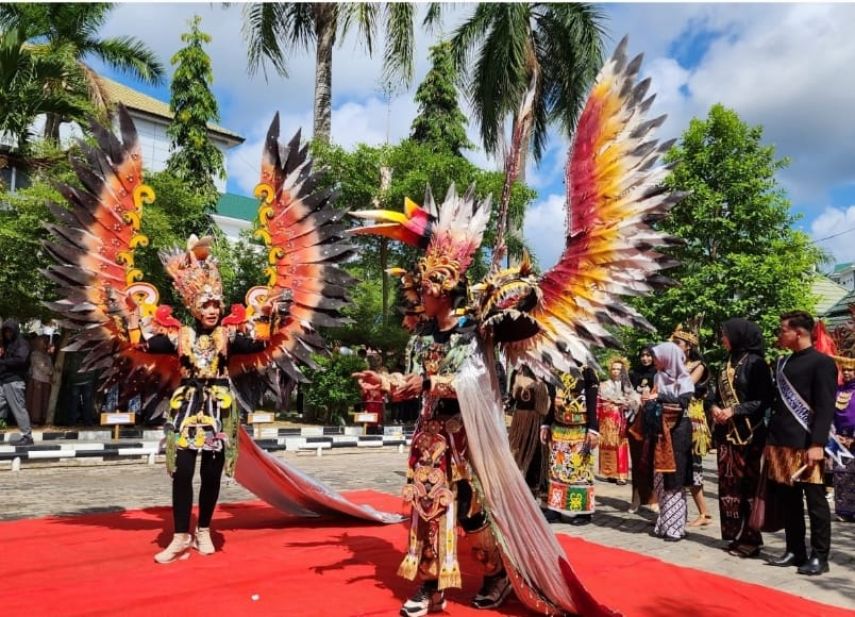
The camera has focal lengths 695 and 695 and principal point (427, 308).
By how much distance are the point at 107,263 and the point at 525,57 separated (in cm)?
1438

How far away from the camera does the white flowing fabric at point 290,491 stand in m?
5.68

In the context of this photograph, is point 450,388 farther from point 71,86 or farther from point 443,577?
point 71,86

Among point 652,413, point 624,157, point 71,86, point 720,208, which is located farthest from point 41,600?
point 720,208

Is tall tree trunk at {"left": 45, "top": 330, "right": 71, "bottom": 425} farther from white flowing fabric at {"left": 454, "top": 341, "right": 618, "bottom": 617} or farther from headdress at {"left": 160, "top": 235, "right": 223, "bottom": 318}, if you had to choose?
white flowing fabric at {"left": 454, "top": 341, "right": 618, "bottom": 617}

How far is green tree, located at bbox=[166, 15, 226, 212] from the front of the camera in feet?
61.8

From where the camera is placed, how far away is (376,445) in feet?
40.7

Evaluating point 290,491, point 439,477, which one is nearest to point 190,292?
point 290,491

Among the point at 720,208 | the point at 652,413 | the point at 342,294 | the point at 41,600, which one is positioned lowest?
the point at 41,600

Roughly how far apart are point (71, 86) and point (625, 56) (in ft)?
44.8

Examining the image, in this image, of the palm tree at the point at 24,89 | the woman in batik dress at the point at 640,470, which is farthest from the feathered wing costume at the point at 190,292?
the palm tree at the point at 24,89

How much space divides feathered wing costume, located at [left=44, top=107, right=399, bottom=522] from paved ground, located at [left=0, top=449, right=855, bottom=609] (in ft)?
7.36

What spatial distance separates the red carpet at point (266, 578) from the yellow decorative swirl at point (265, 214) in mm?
2407

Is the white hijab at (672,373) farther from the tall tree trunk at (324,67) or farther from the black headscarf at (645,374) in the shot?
the tall tree trunk at (324,67)

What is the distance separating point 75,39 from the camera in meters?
15.2
